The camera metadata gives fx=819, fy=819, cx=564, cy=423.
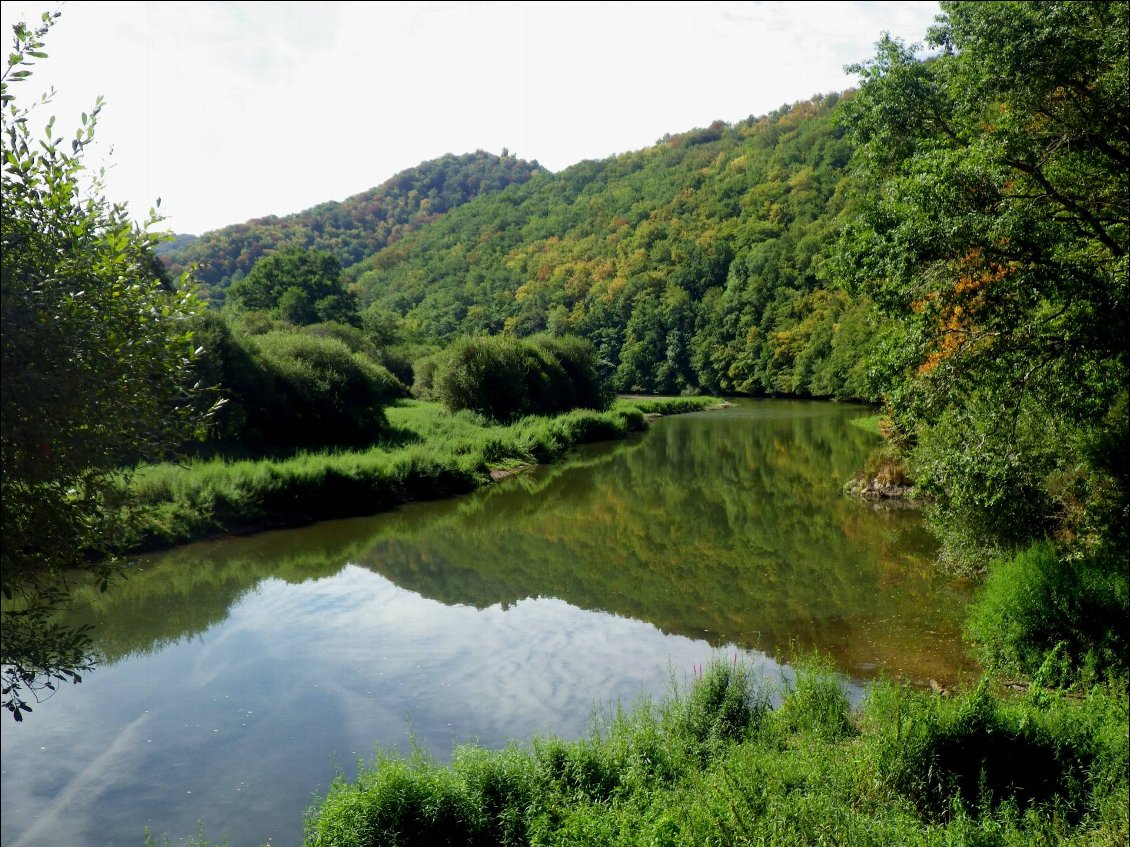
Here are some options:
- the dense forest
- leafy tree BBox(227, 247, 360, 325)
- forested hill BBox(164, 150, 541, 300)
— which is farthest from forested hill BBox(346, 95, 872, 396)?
leafy tree BBox(227, 247, 360, 325)

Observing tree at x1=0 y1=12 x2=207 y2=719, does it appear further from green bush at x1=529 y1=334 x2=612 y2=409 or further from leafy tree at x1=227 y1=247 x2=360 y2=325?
leafy tree at x1=227 y1=247 x2=360 y2=325

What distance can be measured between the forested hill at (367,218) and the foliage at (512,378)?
35260mm

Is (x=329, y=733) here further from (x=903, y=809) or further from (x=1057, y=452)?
(x=1057, y=452)

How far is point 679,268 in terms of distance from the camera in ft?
309

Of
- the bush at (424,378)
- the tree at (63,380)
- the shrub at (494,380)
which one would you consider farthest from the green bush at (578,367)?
the tree at (63,380)

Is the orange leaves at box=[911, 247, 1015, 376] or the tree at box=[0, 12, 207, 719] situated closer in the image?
the tree at box=[0, 12, 207, 719]

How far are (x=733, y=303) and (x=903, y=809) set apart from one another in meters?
82.4

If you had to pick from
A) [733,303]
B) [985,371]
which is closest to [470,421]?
[985,371]

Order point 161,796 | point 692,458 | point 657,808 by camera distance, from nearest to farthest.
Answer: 1. point 657,808
2. point 161,796
3. point 692,458

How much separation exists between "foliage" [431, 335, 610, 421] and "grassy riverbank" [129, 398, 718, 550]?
177cm

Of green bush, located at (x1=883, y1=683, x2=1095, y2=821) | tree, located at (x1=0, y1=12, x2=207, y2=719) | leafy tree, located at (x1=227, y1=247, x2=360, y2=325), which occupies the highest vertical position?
leafy tree, located at (x1=227, y1=247, x2=360, y2=325)

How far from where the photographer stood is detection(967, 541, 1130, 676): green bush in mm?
10078

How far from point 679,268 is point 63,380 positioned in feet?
304

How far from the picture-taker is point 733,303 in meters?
86.4
